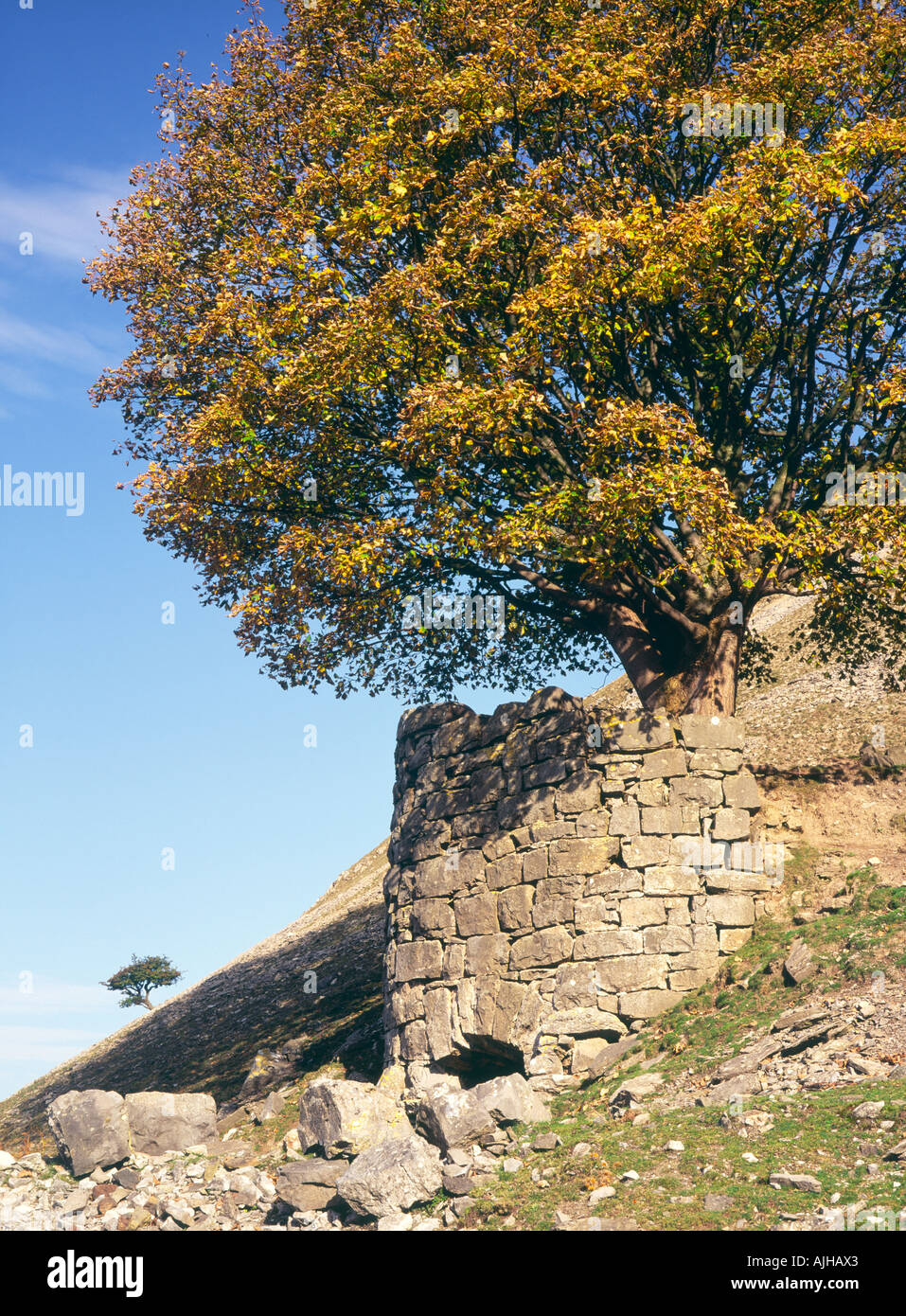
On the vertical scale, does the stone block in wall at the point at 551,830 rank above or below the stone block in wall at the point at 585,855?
above

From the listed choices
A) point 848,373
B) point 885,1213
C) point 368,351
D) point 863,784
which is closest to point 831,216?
point 848,373

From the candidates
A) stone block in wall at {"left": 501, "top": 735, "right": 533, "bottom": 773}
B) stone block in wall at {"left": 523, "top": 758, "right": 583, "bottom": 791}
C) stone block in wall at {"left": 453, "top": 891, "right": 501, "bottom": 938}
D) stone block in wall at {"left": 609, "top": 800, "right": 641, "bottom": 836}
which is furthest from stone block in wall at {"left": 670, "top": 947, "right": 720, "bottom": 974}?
stone block in wall at {"left": 501, "top": 735, "right": 533, "bottom": 773}

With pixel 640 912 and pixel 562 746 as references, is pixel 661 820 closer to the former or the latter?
pixel 640 912

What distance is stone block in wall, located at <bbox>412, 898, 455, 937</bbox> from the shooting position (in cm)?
1733

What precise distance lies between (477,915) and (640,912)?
2.49 metres

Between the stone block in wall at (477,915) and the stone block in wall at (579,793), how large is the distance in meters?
1.72

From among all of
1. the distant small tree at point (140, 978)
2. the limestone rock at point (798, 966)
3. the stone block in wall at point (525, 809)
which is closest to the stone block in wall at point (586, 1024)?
the limestone rock at point (798, 966)

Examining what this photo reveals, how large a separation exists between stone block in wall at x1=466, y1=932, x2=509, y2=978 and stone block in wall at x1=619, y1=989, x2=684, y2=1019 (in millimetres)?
1862

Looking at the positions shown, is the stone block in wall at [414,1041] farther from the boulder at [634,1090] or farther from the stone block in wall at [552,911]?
the boulder at [634,1090]

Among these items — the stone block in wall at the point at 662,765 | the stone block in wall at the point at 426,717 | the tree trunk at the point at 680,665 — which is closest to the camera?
the stone block in wall at the point at 662,765

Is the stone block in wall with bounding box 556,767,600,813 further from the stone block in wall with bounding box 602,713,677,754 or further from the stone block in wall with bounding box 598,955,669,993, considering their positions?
the stone block in wall with bounding box 598,955,669,993

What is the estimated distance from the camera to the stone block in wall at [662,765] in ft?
53.9
